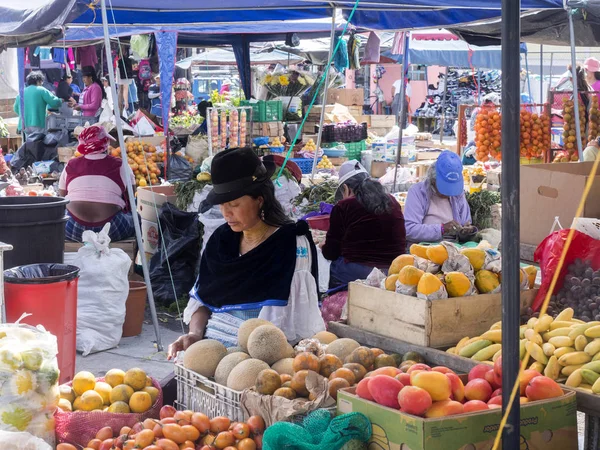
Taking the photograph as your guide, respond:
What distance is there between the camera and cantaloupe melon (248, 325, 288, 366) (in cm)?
313

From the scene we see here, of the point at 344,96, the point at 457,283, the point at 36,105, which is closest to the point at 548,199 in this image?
the point at 457,283

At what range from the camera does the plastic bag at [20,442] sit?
10.0ft

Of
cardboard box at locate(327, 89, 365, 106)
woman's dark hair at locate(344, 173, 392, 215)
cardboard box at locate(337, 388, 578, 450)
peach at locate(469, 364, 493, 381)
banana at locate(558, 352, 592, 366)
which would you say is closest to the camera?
cardboard box at locate(337, 388, 578, 450)

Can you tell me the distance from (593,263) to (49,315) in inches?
124

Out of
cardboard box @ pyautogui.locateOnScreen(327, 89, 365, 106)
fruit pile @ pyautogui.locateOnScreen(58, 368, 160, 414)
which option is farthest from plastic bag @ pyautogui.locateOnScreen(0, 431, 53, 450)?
cardboard box @ pyautogui.locateOnScreen(327, 89, 365, 106)

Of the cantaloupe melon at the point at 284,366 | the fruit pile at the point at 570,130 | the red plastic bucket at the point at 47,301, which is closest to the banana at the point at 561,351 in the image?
the cantaloupe melon at the point at 284,366

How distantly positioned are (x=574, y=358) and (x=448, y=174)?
3.60 m

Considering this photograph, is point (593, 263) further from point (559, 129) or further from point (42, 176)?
point (559, 129)

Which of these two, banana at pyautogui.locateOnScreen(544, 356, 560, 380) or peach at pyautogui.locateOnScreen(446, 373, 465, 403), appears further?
banana at pyautogui.locateOnScreen(544, 356, 560, 380)

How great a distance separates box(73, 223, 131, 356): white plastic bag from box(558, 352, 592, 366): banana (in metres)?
3.97

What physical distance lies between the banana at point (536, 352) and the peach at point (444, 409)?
0.72 metres

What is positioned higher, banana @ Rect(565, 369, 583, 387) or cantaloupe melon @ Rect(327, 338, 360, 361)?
cantaloupe melon @ Rect(327, 338, 360, 361)

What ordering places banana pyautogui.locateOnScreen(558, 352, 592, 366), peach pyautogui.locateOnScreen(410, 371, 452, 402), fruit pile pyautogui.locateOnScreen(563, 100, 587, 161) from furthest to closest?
1. fruit pile pyautogui.locateOnScreen(563, 100, 587, 161)
2. banana pyautogui.locateOnScreen(558, 352, 592, 366)
3. peach pyautogui.locateOnScreen(410, 371, 452, 402)

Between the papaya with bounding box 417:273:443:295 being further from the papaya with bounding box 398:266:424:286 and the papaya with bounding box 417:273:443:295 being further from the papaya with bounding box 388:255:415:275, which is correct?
the papaya with bounding box 388:255:415:275
